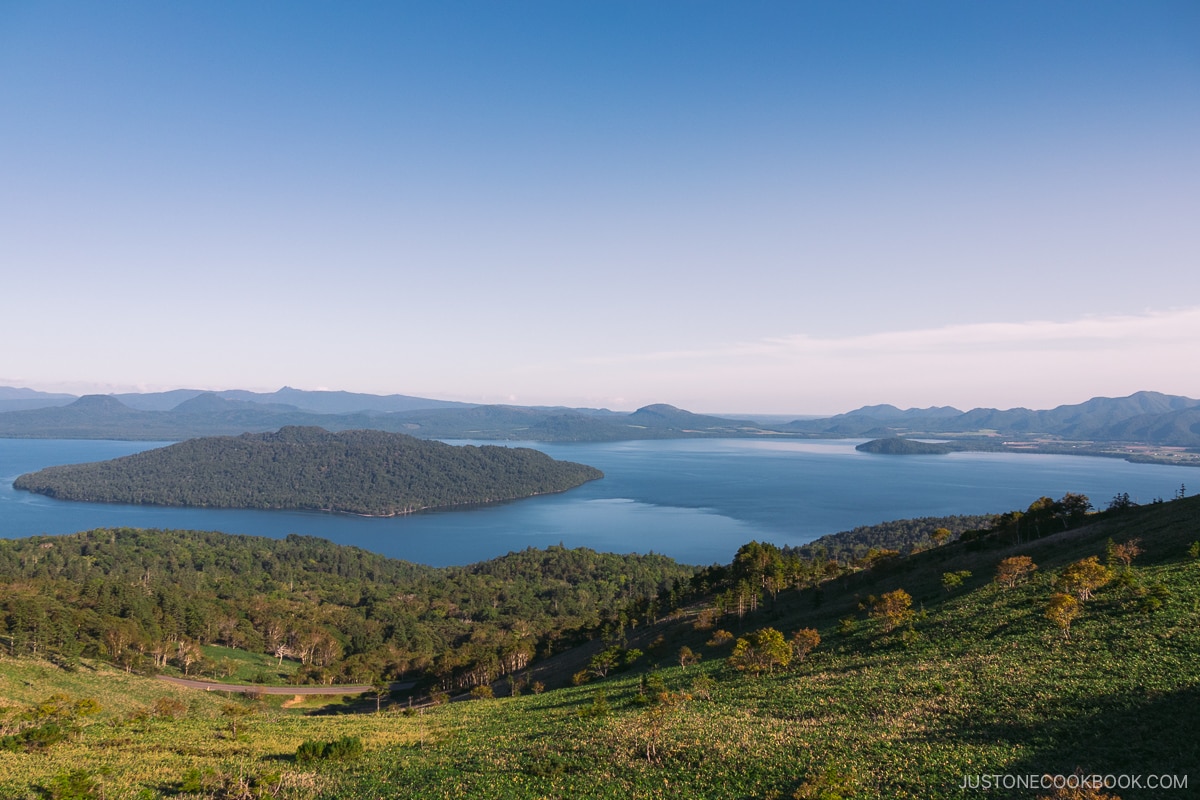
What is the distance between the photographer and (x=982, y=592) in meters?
50.7

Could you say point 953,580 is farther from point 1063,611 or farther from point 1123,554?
point 1063,611

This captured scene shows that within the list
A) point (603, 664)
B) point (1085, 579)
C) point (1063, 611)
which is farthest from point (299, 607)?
point (1085, 579)

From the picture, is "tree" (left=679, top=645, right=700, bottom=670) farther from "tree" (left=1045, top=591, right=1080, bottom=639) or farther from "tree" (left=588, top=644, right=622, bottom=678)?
"tree" (left=1045, top=591, right=1080, bottom=639)

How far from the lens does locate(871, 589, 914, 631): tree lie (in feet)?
154

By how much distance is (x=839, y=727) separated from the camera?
28.2 meters

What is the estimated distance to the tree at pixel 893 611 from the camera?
154ft

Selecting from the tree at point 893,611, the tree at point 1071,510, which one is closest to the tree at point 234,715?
the tree at point 893,611

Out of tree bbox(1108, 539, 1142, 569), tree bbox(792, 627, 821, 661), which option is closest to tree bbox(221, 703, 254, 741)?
tree bbox(792, 627, 821, 661)

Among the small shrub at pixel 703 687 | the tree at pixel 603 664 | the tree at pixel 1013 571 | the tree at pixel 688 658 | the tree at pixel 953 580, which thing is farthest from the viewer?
the tree at pixel 603 664

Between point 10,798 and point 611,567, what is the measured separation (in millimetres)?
160859

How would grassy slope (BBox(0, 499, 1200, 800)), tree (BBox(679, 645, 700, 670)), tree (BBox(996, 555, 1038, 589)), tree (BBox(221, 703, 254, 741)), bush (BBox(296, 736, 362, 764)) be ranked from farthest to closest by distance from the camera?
tree (BBox(679, 645, 700, 670)), tree (BBox(996, 555, 1038, 589)), tree (BBox(221, 703, 254, 741)), bush (BBox(296, 736, 362, 764)), grassy slope (BBox(0, 499, 1200, 800))

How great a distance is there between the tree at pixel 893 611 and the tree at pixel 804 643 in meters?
5.62

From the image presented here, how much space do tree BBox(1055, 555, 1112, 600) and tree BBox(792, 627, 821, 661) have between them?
694 inches

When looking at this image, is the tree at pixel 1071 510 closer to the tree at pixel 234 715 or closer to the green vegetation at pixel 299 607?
the green vegetation at pixel 299 607
